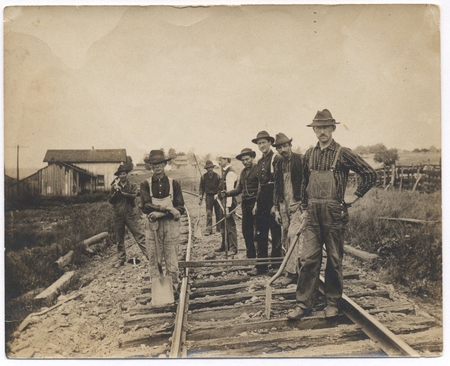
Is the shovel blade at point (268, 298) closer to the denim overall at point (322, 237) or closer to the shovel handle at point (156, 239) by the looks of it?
the denim overall at point (322, 237)

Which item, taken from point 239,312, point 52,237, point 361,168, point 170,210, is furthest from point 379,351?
point 52,237

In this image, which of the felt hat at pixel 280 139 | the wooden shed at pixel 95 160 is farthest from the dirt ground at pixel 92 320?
the felt hat at pixel 280 139

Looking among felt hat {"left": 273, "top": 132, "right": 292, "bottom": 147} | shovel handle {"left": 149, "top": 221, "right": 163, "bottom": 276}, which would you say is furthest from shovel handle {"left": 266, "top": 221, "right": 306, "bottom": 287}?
shovel handle {"left": 149, "top": 221, "right": 163, "bottom": 276}

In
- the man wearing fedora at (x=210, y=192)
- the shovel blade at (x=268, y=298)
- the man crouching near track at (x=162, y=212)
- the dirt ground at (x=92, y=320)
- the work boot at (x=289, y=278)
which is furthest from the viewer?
the man wearing fedora at (x=210, y=192)

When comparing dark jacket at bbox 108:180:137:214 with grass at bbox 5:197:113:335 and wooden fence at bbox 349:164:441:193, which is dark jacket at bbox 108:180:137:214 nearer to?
grass at bbox 5:197:113:335

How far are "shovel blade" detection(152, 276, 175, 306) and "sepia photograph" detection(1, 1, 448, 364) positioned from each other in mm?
17

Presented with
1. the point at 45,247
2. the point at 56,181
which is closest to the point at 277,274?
the point at 45,247

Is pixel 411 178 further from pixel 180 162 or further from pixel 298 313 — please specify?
pixel 180 162

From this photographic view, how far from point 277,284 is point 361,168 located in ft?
5.76

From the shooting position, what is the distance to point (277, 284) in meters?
5.20

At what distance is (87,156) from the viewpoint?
5242 mm

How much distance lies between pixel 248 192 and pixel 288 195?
51cm

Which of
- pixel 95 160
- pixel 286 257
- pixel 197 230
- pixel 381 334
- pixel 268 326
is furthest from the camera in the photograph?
pixel 197 230

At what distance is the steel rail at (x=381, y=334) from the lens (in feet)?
15.4
